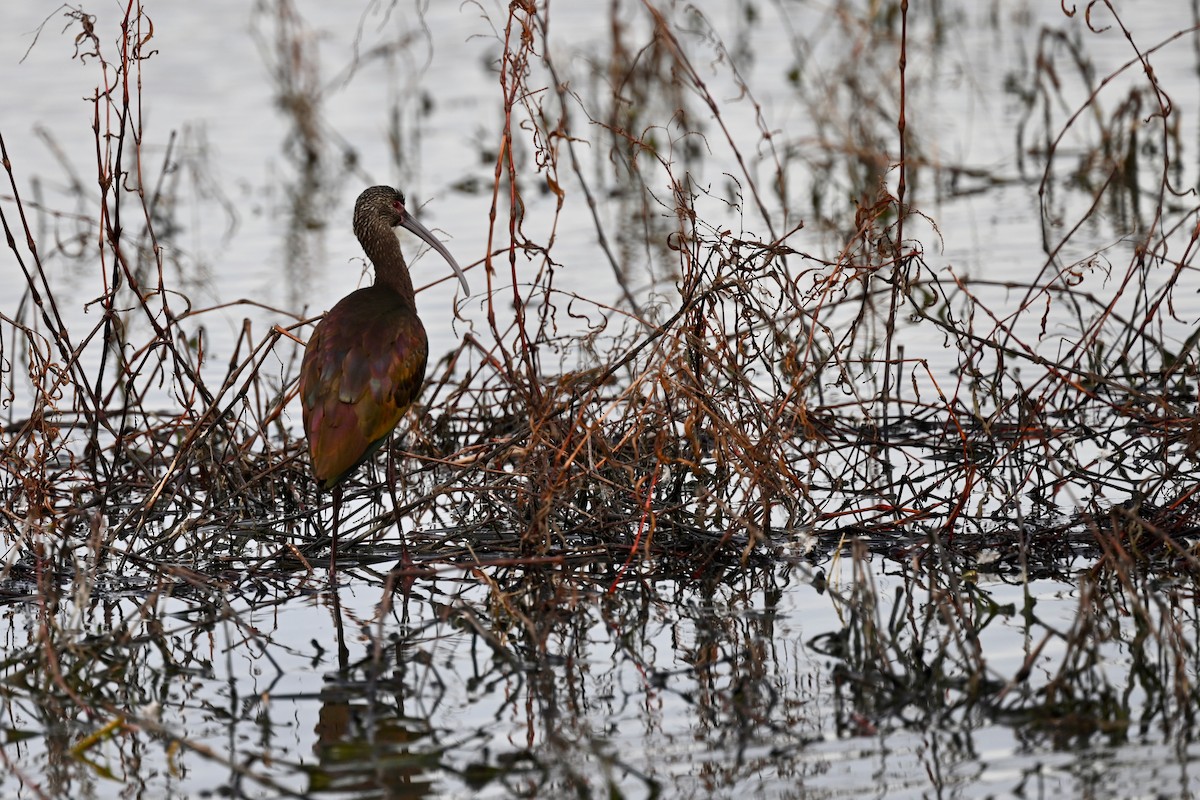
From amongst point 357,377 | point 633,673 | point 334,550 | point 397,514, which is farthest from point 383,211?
point 633,673

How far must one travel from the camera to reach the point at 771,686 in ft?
14.6

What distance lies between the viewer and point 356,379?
220 inches

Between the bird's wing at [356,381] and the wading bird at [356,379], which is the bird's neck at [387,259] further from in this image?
the bird's wing at [356,381]

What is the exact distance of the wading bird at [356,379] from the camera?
5504mm

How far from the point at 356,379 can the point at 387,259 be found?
0.84m

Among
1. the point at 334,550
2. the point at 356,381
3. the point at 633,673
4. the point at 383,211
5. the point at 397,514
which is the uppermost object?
the point at 383,211

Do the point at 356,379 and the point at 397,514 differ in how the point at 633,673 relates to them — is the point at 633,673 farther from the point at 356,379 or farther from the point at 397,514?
the point at 356,379

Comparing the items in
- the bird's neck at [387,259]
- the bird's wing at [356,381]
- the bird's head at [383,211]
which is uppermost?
the bird's head at [383,211]

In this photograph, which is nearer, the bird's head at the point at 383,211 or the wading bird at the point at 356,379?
the wading bird at the point at 356,379

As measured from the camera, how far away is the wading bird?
5504 millimetres

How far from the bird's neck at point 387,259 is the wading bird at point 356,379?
230mm

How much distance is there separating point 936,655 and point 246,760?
1.72 m

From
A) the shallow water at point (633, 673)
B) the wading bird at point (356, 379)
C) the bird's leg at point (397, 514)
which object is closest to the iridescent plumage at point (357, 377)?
the wading bird at point (356, 379)

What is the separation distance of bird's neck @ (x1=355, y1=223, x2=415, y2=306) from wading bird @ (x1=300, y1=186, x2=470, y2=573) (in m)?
0.23
